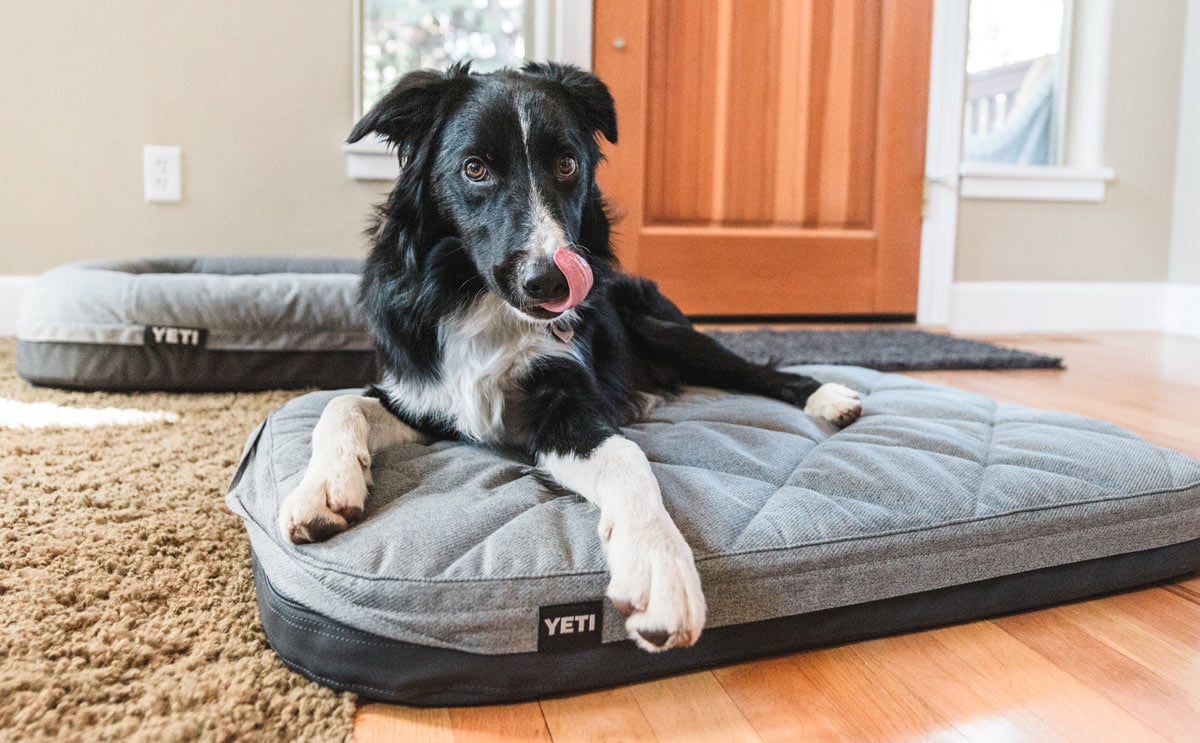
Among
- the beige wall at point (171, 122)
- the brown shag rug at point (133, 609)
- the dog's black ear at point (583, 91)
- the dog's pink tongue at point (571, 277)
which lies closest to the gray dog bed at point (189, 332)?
the brown shag rug at point (133, 609)

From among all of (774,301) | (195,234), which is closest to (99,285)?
(195,234)

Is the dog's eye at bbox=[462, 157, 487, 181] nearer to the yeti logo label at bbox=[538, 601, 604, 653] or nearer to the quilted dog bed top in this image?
the quilted dog bed top

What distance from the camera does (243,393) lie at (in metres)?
2.64

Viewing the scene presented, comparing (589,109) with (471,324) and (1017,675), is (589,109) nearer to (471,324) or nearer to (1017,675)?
(471,324)

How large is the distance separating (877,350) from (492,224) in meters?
2.31

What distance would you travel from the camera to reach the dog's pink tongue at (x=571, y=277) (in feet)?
4.39

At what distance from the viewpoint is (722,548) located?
1.11 m

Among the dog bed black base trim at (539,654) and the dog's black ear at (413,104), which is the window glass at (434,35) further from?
the dog bed black base trim at (539,654)

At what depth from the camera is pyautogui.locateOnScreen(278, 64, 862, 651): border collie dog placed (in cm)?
137

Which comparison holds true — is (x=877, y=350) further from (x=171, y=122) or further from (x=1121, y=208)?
(x=171, y=122)

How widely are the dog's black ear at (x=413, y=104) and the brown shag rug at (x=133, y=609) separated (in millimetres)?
747

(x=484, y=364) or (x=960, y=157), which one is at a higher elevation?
(x=960, y=157)

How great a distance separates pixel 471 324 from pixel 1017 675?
1.00 m

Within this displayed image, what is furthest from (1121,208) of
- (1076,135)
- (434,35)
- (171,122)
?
(171,122)
